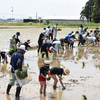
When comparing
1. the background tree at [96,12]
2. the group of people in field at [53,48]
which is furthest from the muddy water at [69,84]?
the background tree at [96,12]

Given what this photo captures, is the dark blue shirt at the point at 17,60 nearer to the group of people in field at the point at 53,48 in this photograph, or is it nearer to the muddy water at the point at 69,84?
the group of people in field at the point at 53,48

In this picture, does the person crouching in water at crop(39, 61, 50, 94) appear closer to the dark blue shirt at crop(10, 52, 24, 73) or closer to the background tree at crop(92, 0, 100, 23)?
the dark blue shirt at crop(10, 52, 24, 73)

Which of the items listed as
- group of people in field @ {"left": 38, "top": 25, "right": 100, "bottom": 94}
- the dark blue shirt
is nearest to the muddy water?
group of people in field @ {"left": 38, "top": 25, "right": 100, "bottom": 94}

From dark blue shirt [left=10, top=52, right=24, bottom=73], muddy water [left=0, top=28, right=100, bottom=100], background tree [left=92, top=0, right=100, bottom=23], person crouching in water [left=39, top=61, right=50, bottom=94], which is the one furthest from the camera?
background tree [left=92, top=0, right=100, bottom=23]

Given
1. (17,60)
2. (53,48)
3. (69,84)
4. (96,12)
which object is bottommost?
(69,84)

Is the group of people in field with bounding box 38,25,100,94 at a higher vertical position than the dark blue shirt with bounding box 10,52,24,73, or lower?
lower

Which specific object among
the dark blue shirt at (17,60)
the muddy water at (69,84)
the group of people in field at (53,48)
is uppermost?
the dark blue shirt at (17,60)

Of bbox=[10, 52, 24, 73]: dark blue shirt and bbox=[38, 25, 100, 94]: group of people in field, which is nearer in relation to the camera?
bbox=[10, 52, 24, 73]: dark blue shirt

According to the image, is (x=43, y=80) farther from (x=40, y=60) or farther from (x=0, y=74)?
(x=40, y=60)

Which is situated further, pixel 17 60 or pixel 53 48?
pixel 53 48

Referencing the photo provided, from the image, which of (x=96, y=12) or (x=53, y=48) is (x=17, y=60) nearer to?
(x=53, y=48)

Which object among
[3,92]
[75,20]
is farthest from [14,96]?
[75,20]

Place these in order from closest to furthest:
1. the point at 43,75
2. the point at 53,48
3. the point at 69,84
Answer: the point at 43,75, the point at 69,84, the point at 53,48

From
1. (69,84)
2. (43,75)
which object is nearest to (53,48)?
(69,84)
